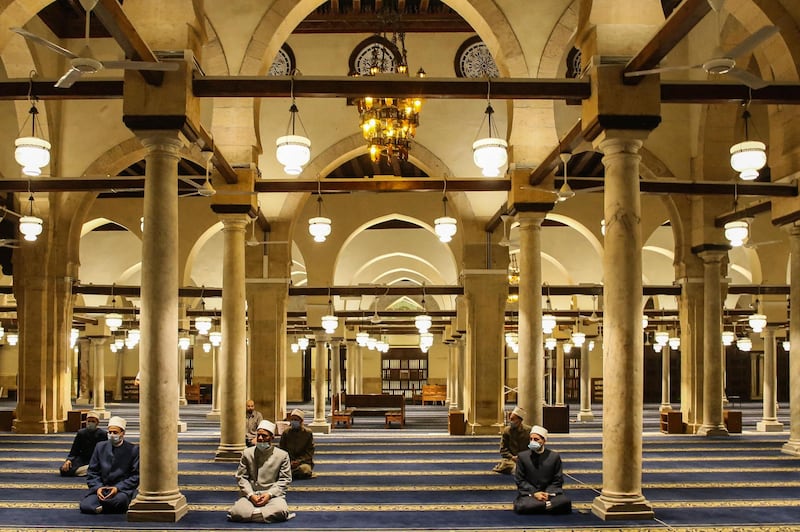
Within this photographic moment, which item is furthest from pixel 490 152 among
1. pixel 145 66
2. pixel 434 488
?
pixel 145 66

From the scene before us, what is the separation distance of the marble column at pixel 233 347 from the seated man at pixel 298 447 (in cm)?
93

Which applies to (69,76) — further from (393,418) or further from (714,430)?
(393,418)

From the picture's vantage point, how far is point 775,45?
38.7 ft

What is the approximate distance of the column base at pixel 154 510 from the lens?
718 centimetres

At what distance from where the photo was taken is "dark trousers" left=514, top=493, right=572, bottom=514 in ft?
25.2

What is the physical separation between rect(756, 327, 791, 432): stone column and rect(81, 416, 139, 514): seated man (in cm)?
1449

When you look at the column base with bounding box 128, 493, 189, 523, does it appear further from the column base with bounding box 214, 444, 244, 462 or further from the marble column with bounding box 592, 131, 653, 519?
the column base with bounding box 214, 444, 244, 462

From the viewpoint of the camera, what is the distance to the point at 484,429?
16.9 m

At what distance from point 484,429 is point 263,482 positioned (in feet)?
31.8

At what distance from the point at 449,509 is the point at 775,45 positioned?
8160 mm

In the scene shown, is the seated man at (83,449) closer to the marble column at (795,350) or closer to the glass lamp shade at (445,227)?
the glass lamp shade at (445,227)

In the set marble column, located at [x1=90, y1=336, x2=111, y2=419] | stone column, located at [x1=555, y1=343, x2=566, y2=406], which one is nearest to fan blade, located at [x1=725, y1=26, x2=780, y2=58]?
marble column, located at [x1=90, y1=336, x2=111, y2=419]

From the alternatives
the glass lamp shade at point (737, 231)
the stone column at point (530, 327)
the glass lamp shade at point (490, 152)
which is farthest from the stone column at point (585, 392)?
the glass lamp shade at point (490, 152)

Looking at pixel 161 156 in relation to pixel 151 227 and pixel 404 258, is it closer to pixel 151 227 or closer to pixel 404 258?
pixel 151 227
